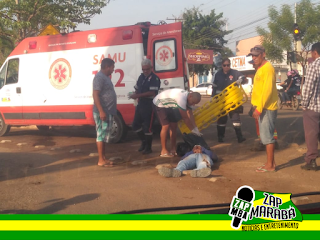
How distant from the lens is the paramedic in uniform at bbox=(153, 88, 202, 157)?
6945 millimetres

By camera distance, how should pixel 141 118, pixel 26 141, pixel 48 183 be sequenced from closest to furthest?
pixel 48 183, pixel 141 118, pixel 26 141

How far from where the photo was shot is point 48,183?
5914 mm

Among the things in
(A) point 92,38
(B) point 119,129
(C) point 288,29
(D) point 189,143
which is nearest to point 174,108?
(D) point 189,143

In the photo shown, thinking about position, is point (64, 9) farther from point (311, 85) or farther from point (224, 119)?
point (311, 85)

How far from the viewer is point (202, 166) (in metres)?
6.10

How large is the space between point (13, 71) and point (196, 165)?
6.70m

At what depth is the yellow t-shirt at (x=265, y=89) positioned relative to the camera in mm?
6074

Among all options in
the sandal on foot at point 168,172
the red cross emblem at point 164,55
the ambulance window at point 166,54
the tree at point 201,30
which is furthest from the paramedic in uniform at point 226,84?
the tree at point 201,30

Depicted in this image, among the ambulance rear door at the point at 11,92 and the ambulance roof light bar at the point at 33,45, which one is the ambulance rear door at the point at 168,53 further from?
the ambulance rear door at the point at 11,92

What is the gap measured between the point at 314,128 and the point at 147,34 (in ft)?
15.9

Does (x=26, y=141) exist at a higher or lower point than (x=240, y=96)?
lower

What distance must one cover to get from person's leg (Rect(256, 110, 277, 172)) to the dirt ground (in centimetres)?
17

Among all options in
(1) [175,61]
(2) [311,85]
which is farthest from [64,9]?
(2) [311,85]

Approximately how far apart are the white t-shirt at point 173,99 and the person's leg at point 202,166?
3.30 feet
